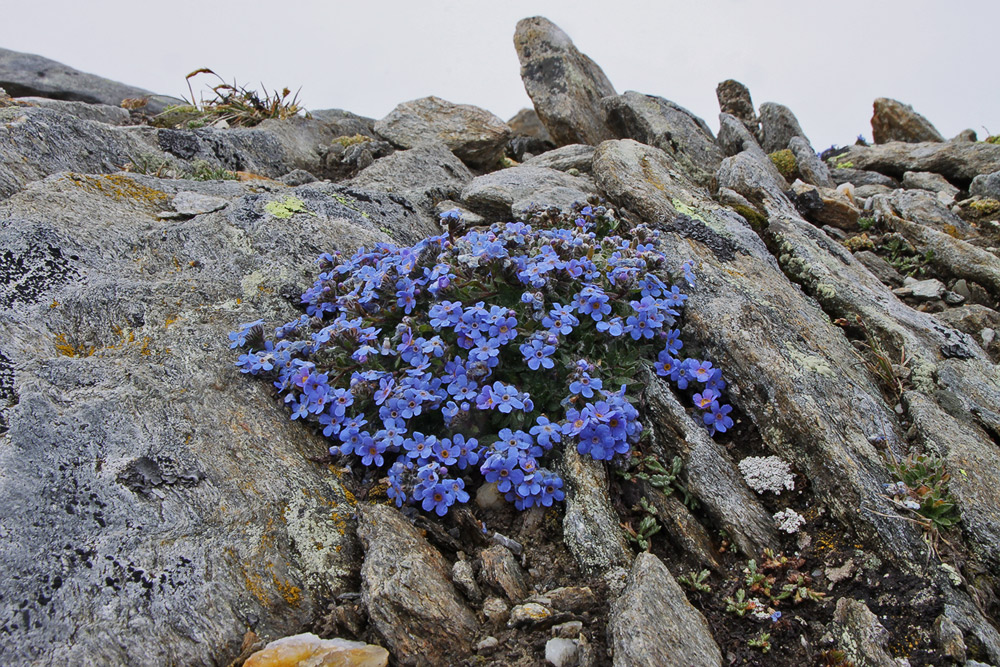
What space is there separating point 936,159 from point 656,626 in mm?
11304

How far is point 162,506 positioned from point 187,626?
772 millimetres

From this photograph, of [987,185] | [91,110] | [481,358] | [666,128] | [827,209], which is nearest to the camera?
[481,358]

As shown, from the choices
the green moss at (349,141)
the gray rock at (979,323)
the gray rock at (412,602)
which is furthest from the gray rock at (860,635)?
the green moss at (349,141)

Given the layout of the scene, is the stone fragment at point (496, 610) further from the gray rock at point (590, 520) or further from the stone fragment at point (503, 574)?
the gray rock at point (590, 520)

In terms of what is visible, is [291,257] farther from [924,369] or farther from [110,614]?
[924,369]

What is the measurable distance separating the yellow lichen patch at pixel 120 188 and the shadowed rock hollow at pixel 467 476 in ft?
0.09

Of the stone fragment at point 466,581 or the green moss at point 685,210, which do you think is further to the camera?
the green moss at point 685,210

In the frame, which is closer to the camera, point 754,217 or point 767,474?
point 767,474

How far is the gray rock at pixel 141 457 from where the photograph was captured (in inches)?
140

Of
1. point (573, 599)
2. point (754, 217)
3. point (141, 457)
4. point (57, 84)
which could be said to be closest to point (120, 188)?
point (141, 457)

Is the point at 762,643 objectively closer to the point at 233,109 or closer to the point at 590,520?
the point at 590,520

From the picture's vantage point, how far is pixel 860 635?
11.8ft

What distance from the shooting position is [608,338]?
5.42 metres

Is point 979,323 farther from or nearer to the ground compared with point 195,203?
farther from the ground
